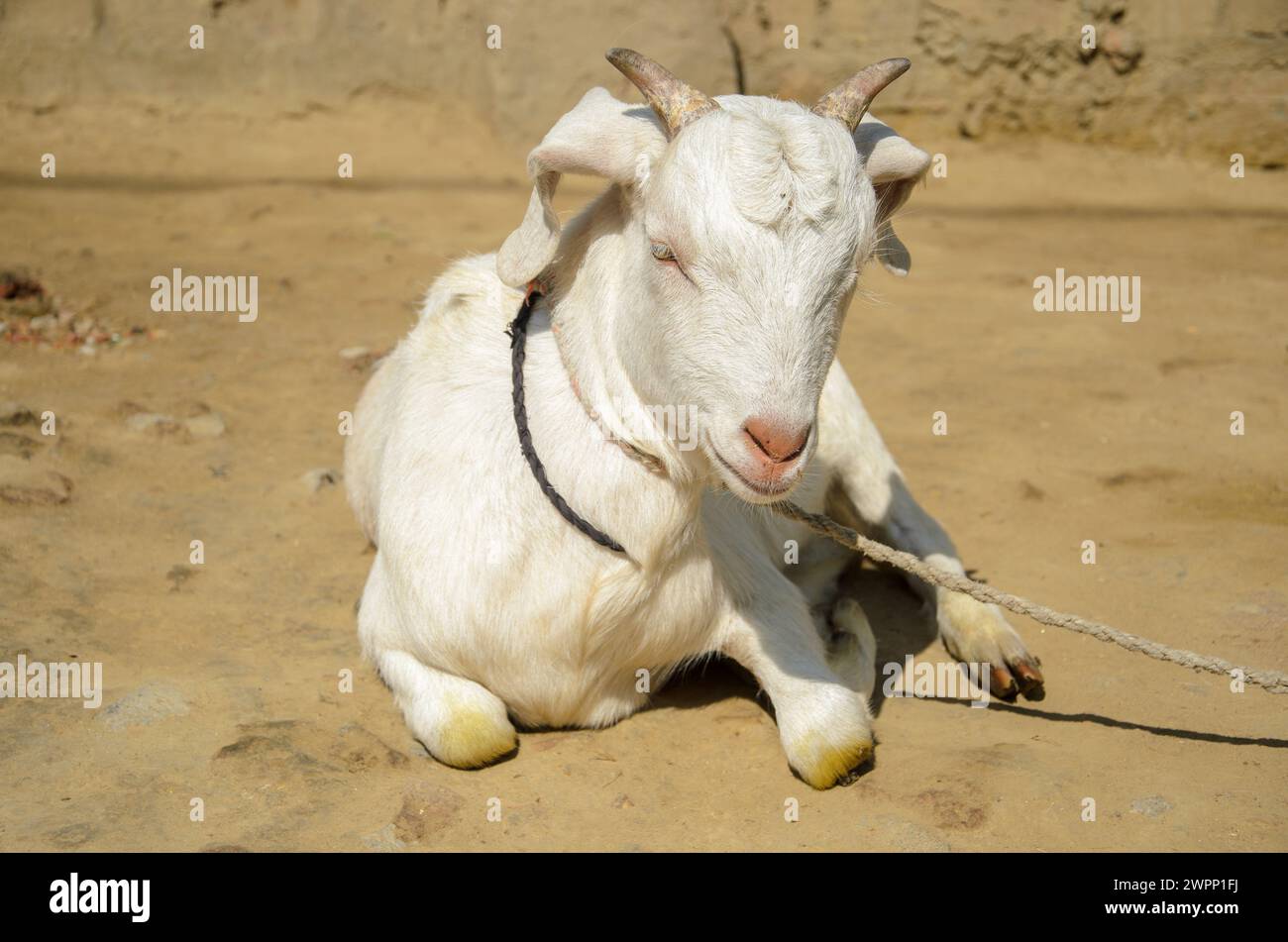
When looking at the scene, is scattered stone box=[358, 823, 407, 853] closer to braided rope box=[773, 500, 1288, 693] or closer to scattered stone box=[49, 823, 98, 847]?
scattered stone box=[49, 823, 98, 847]

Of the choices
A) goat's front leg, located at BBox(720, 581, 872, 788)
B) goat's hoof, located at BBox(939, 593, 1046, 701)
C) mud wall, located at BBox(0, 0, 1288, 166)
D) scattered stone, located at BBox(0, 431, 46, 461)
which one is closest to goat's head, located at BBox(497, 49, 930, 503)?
goat's front leg, located at BBox(720, 581, 872, 788)

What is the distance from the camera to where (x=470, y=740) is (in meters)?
3.53

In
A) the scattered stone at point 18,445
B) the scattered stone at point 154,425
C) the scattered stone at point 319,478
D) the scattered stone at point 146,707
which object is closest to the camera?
the scattered stone at point 146,707

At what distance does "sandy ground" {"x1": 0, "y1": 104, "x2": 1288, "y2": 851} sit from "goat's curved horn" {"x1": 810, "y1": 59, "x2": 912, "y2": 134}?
5.50ft

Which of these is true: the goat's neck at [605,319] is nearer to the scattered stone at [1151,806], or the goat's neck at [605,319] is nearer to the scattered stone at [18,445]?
the scattered stone at [1151,806]

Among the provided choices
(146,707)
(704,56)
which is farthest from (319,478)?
(704,56)

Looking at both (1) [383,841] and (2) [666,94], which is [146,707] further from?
(2) [666,94]

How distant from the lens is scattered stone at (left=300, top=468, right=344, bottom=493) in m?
5.29

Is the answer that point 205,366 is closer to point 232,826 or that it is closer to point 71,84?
point 232,826

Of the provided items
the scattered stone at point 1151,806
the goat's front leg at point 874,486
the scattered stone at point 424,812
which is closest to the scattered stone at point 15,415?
the scattered stone at point 424,812

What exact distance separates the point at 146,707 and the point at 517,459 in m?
1.27

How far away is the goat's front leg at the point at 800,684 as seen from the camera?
11.6 feet

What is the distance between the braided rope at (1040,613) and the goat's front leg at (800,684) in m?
0.29

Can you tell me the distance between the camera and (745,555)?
12.8ft
